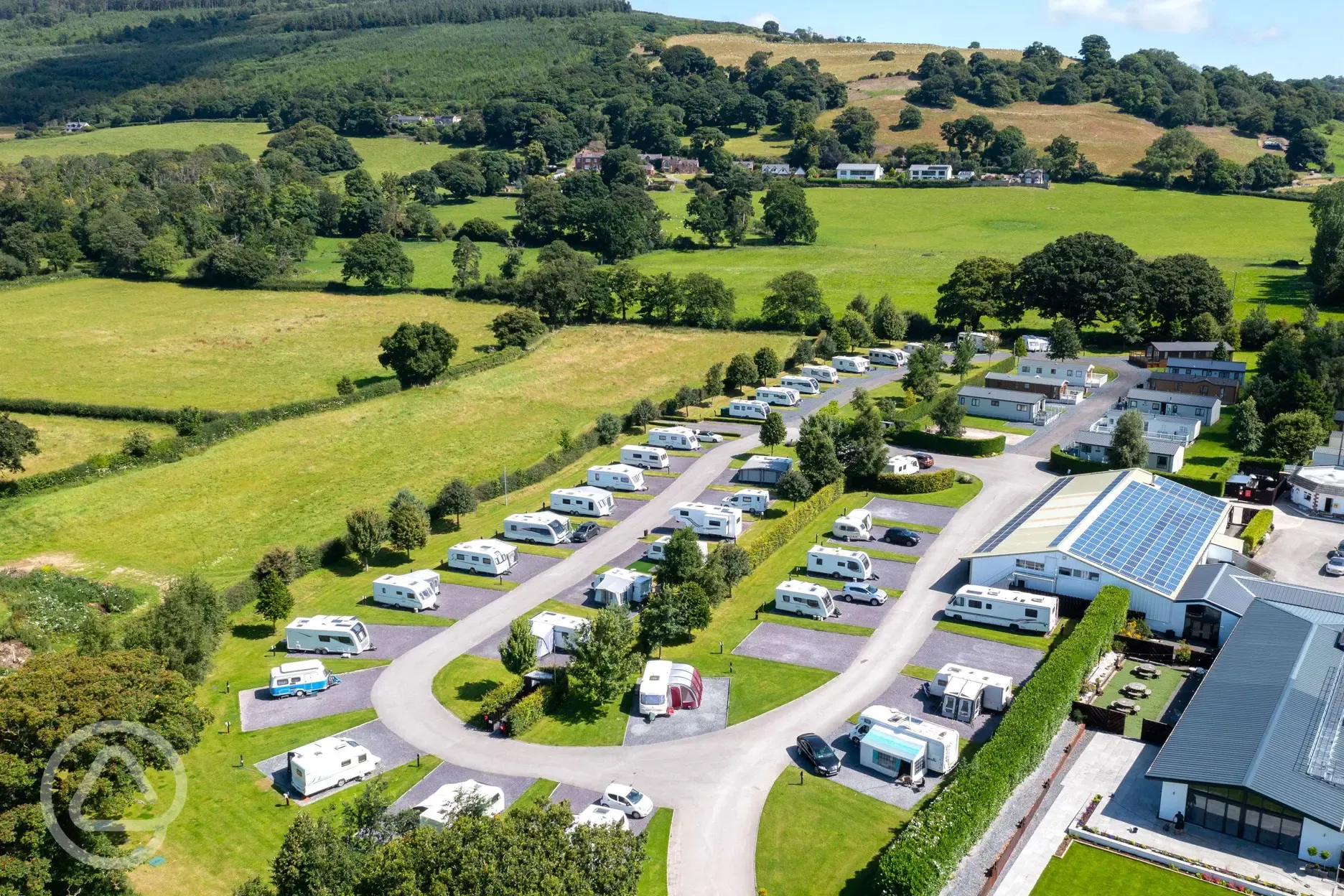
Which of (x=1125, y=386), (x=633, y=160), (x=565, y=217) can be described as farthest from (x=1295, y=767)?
(x=633, y=160)

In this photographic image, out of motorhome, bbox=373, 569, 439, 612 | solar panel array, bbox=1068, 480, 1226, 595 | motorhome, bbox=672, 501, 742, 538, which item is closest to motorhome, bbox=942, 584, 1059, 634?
solar panel array, bbox=1068, 480, 1226, 595

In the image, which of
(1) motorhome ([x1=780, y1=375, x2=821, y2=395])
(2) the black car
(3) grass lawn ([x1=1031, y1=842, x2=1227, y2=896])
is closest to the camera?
(3) grass lawn ([x1=1031, y1=842, x2=1227, y2=896])

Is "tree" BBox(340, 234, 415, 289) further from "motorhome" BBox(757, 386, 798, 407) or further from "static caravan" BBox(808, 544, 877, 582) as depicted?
"static caravan" BBox(808, 544, 877, 582)

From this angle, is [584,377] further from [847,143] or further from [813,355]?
[847,143]

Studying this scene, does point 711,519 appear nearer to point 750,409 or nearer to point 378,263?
point 750,409

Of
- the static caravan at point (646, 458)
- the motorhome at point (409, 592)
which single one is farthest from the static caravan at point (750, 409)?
the motorhome at point (409, 592)

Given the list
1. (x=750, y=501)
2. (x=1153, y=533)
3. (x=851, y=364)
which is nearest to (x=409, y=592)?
(x=750, y=501)
